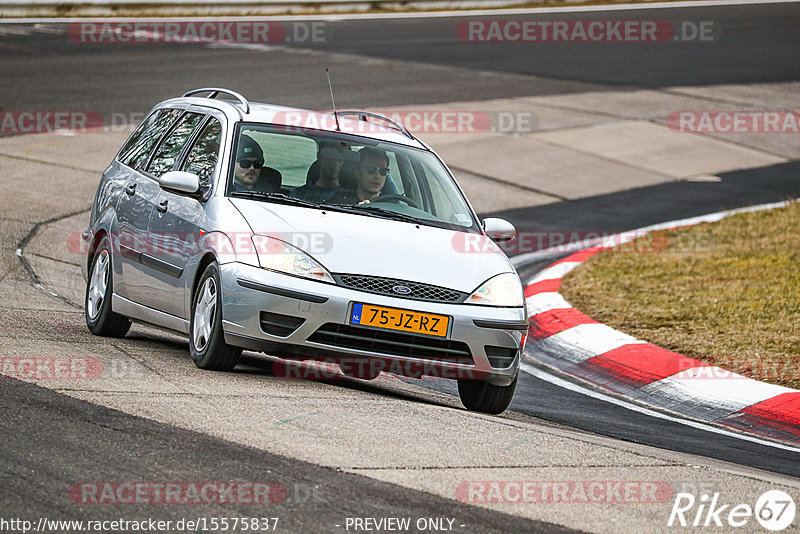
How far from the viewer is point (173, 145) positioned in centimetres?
859

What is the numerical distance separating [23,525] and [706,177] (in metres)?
15.5

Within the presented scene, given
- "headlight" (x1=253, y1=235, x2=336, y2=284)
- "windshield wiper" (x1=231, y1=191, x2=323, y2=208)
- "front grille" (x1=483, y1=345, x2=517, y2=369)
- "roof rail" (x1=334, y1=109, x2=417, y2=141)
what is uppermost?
"roof rail" (x1=334, y1=109, x2=417, y2=141)

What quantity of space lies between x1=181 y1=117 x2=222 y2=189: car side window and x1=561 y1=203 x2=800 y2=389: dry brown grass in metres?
3.87

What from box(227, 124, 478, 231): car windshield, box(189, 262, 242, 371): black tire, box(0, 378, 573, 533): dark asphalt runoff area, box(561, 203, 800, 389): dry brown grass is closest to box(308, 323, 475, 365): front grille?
box(189, 262, 242, 371): black tire

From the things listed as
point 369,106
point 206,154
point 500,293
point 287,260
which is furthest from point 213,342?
point 369,106

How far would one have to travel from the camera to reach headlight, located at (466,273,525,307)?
7145 mm

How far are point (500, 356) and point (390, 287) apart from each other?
80cm

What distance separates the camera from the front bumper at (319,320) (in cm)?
682

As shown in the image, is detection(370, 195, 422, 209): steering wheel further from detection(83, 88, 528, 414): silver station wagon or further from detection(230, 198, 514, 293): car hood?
detection(230, 198, 514, 293): car hood

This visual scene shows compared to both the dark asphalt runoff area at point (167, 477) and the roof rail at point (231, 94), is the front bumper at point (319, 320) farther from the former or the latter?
the roof rail at point (231, 94)

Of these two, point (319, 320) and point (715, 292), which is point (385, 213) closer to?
point (319, 320)

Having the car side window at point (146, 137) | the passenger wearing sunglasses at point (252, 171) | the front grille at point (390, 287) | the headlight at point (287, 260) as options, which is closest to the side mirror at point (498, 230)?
the front grille at point (390, 287)

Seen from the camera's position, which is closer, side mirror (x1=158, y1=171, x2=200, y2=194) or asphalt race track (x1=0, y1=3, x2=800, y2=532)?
asphalt race track (x1=0, y1=3, x2=800, y2=532)

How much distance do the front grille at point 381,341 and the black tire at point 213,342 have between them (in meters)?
0.53
